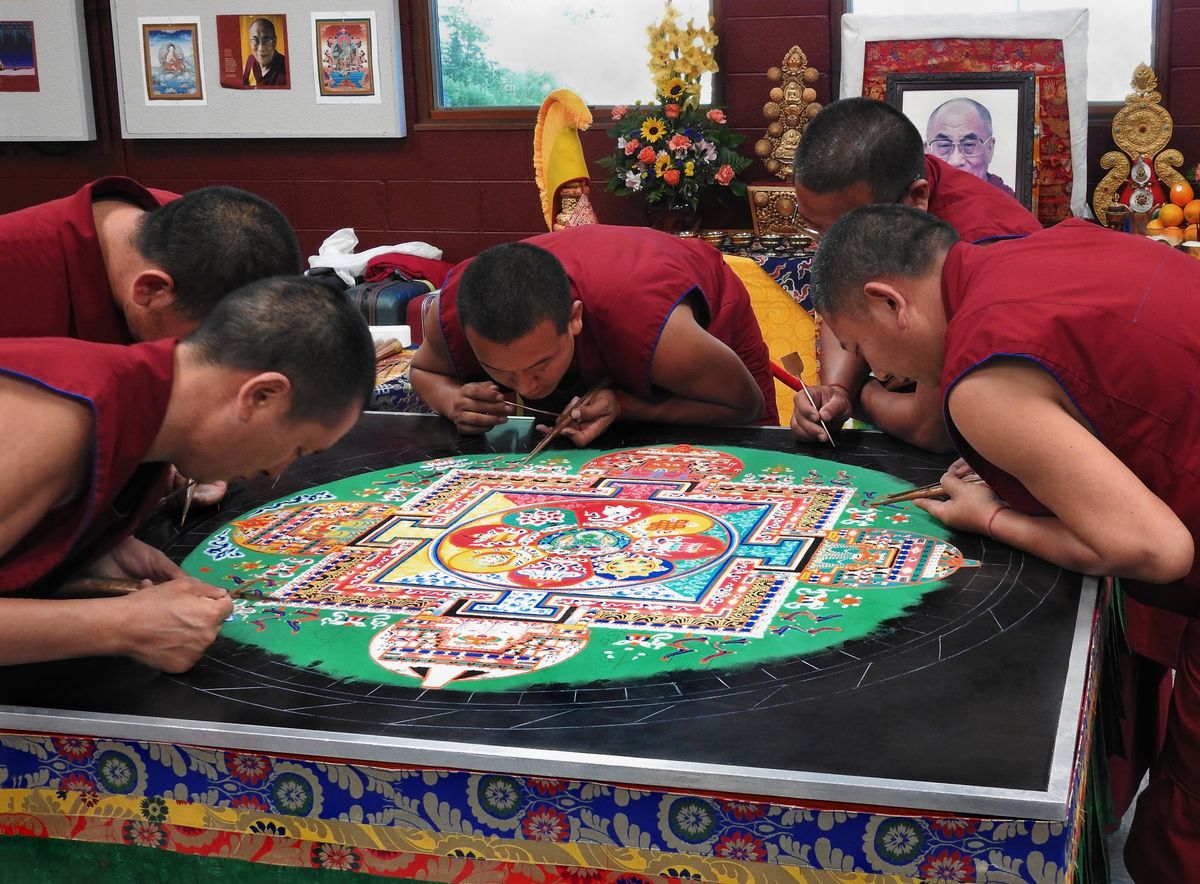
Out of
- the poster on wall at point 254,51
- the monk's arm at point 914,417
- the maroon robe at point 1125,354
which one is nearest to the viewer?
the maroon robe at point 1125,354

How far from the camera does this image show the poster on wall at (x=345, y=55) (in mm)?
6176

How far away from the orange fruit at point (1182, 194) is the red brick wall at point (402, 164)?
60.5 inches

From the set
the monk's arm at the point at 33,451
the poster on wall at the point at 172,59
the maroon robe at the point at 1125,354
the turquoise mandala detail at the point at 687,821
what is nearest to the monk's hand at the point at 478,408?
the maroon robe at the point at 1125,354

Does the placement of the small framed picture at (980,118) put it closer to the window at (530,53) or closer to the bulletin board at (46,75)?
the window at (530,53)

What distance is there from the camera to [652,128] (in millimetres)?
5441

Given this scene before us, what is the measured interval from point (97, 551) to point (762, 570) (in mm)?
935

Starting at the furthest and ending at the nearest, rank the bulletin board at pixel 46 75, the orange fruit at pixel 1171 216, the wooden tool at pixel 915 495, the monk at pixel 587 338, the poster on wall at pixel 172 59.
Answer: the bulletin board at pixel 46 75 → the poster on wall at pixel 172 59 → the orange fruit at pixel 1171 216 → the monk at pixel 587 338 → the wooden tool at pixel 915 495

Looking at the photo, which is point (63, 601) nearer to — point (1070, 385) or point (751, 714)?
point (751, 714)

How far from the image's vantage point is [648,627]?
1.67m

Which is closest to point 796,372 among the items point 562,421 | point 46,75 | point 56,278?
point 562,421

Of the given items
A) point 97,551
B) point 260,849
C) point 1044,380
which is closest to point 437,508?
point 97,551

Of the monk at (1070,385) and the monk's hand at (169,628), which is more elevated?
the monk at (1070,385)

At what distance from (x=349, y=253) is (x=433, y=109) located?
83cm

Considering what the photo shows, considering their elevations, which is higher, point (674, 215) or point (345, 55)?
point (345, 55)
